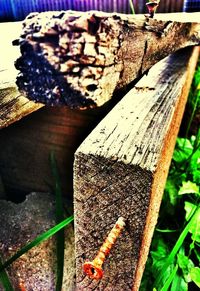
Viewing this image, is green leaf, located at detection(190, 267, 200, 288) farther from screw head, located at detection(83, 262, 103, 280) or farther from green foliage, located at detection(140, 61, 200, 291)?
screw head, located at detection(83, 262, 103, 280)

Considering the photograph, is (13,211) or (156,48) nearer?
(156,48)

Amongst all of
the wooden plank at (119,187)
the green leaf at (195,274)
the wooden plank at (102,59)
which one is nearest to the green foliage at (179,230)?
the green leaf at (195,274)

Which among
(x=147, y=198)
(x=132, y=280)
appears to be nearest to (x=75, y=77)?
(x=147, y=198)

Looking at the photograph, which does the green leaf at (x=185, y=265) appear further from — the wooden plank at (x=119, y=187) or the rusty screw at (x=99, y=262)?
the rusty screw at (x=99, y=262)

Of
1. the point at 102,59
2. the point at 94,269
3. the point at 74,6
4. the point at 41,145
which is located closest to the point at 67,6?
the point at 74,6

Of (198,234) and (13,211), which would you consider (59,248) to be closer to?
(13,211)

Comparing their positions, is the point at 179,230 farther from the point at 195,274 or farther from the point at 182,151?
the point at 182,151

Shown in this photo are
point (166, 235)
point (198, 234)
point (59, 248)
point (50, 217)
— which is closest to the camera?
point (59, 248)

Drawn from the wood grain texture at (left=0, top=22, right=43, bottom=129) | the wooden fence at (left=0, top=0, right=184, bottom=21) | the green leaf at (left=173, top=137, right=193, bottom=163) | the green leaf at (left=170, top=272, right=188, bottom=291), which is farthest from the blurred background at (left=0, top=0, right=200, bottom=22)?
the green leaf at (left=170, top=272, right=188, bottom=291)
